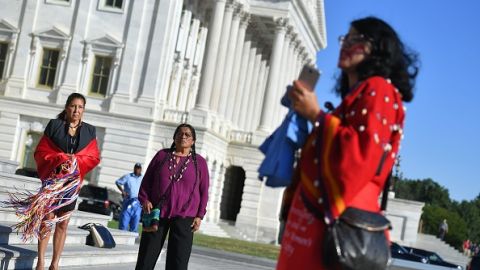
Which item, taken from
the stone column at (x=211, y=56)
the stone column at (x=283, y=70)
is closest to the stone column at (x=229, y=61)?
the stone column at (x=211, y=56)

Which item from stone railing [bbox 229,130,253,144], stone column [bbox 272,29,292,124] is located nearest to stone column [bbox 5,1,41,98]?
stone railing [bbox 229,130,253,144]

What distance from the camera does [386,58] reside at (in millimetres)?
4941

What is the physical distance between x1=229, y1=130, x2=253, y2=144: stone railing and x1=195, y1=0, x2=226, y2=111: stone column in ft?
17.2

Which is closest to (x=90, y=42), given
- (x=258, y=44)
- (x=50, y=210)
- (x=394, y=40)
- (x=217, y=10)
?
(x=217, y=10)

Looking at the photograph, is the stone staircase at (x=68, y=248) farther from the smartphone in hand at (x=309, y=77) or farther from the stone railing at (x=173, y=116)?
the stone railing at (x=173, y=116)

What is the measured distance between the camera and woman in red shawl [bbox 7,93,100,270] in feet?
33.6

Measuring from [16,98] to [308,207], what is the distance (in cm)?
4582

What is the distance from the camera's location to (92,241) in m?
14.5

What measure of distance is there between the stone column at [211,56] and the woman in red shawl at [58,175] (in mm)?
40726

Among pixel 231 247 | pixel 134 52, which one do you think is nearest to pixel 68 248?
pixel 231 247

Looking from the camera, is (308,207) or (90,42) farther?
(90,42)

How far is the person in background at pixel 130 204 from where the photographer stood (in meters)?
20.5

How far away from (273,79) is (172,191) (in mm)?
48324

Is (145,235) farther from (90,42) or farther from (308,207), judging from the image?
(90,42)
